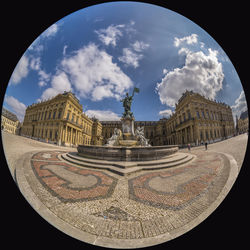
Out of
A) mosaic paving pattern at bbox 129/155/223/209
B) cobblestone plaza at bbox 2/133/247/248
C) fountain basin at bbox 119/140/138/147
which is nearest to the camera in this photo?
cobblestone plaza at bbox 2/133/247/248

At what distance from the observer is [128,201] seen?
233 centimetres

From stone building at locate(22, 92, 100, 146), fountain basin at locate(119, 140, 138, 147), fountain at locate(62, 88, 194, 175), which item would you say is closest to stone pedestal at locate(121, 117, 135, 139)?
fountain basin at locate(119, 140, 138, 147)

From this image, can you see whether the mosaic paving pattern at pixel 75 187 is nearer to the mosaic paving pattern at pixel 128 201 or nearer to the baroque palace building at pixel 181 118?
the mosaic paving pattern at pixel 128 201

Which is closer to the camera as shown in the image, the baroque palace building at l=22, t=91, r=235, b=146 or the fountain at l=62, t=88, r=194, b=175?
the baroque palace building at l=22, t=91, r=235, b=146

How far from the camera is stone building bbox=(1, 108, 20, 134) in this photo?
2.68 metres

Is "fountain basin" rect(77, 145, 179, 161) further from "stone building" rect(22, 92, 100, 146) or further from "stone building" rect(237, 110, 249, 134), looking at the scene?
"stone building" rect(237, 110, 249, 134)

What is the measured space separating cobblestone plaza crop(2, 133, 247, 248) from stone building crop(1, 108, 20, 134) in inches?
8.2

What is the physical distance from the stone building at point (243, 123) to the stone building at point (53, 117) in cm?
455

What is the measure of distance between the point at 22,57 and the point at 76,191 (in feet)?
12.7

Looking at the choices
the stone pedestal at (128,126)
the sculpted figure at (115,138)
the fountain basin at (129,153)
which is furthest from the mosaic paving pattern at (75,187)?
the stone pedestal at (128,126)

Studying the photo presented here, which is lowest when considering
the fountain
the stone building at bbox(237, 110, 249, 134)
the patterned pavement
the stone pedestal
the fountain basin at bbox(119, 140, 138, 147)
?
the patterned pavement

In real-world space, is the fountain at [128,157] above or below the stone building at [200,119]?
below

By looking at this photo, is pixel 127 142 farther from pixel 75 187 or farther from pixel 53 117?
pixel 75 187

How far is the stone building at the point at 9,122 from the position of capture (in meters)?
2.68
